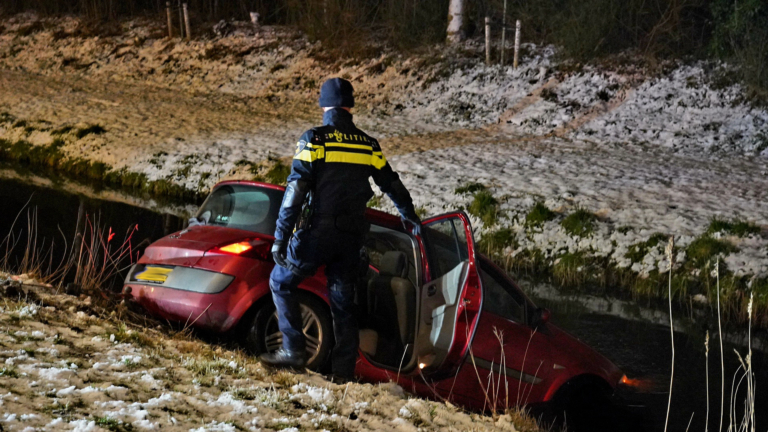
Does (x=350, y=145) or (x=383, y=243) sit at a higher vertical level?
(x=350, y=145)

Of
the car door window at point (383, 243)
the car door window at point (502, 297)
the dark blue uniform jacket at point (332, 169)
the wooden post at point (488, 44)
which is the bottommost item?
the car door window at point (502, 297)

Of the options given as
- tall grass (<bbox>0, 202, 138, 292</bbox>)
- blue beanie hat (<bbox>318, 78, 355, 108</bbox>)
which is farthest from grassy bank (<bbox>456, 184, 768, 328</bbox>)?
blue beanie hat (<bbox>318, 78, 355, 108</bbox>)

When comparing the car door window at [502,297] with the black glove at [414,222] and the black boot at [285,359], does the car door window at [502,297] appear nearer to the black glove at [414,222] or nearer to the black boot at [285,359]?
the black glove at [414,222]

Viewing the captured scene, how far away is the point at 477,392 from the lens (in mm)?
5492

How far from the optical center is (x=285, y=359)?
4992 millimetres

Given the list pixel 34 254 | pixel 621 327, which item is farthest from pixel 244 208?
pixel 621 327

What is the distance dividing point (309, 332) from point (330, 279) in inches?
19.5

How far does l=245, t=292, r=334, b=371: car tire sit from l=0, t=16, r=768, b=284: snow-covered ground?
6257mm

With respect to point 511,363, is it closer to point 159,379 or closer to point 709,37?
point 159,379

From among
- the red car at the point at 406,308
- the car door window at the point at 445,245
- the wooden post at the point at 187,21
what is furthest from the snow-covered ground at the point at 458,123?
the car door window at the point at 445,245

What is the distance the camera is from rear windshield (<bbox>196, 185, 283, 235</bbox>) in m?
5.87

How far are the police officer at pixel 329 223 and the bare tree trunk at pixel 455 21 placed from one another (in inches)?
739

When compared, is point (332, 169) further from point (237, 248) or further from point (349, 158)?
point (237, 248)

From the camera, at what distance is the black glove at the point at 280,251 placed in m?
4.84
